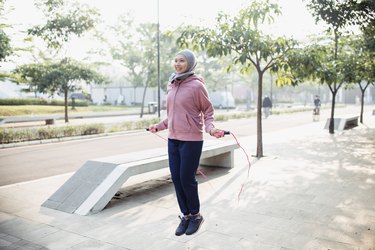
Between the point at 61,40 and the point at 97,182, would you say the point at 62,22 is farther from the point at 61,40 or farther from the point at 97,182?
the point at 97,182

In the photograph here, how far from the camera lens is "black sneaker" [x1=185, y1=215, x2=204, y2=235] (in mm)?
4180

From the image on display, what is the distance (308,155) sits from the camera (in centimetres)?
1035

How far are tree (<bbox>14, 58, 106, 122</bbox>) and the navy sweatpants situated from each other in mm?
12109

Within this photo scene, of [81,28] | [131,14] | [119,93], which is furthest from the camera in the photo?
[119,93]

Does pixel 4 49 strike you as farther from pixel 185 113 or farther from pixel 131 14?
pixel 131 14

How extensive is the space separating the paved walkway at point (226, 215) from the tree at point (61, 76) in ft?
30.0

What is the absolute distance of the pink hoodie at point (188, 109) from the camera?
392 centimetres

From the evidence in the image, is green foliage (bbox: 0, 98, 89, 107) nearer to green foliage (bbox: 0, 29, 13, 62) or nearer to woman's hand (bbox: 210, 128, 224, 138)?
green foliage (bbox: 0, 29, 13, 62)

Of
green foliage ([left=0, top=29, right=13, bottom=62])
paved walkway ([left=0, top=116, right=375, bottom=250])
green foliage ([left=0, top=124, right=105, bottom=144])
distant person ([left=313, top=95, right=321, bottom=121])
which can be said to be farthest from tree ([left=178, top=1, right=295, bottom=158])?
distant person ([left=313, top=95, right=321, bottom=121])

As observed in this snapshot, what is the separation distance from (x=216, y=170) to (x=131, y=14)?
31926mm

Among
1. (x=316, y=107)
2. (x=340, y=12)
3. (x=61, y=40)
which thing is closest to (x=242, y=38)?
(x=340, y=12)

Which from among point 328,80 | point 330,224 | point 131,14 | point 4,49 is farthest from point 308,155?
point 131,14

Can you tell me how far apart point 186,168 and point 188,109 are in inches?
24.0

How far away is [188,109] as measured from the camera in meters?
3.94
